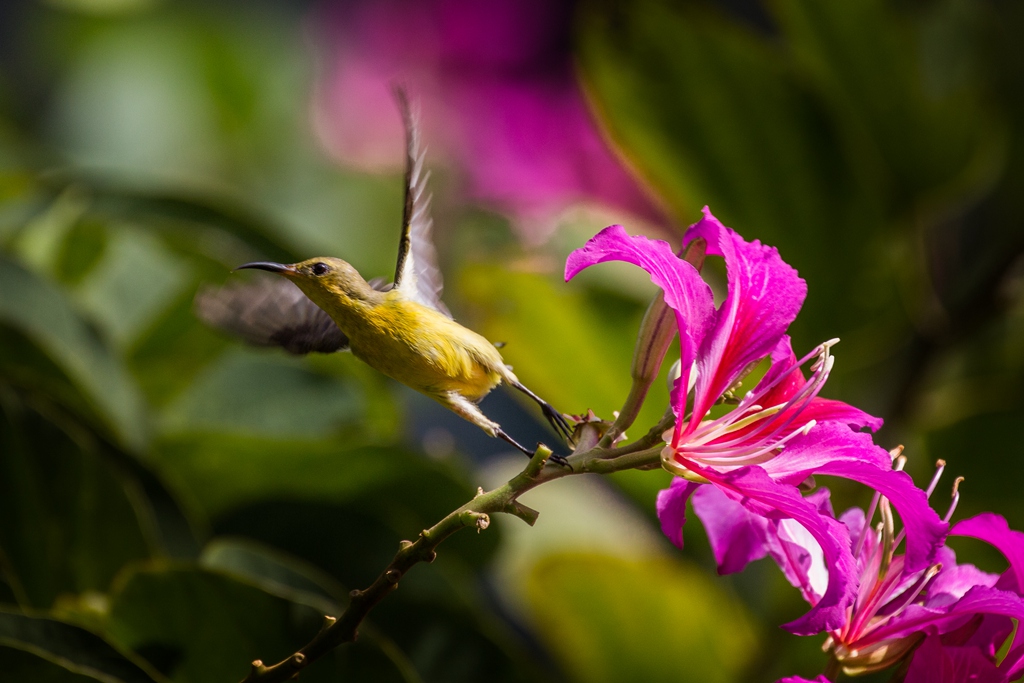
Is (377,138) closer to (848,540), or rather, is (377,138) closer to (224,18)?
(224,18)

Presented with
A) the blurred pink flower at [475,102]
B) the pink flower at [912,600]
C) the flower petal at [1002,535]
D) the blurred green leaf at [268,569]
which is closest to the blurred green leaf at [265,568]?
the blurred green leaf at [268,569]

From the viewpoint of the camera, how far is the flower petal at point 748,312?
1.39 feet

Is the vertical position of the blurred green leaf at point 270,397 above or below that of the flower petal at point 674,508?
above

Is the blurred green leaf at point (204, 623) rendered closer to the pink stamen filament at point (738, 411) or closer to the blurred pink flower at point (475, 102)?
the pink stamen filament at point (738, 411)

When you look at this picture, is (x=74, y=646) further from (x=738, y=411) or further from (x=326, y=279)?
(x=738, y=411)

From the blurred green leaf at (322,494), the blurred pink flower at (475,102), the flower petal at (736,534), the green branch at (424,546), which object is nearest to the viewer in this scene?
the green branch at (424,546)

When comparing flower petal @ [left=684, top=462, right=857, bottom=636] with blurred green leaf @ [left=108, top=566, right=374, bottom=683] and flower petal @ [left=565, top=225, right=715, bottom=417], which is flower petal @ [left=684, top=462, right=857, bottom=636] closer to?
flower petal @ [left=565, top=225, right=715, bottom=417]

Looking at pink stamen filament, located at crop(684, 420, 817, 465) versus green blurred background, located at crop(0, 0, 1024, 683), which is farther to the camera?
green blurred background, located at crop(0, 0, 1024, 683)

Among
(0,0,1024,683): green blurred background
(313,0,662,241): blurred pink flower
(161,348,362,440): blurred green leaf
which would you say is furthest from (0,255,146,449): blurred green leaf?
(313,0,662,241): blurred pink flower

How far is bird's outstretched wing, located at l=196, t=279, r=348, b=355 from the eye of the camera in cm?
45

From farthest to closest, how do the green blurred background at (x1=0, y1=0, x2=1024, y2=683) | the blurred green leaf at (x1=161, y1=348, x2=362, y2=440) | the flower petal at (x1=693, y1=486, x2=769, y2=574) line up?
the blurred green leaf at (x1=161, y1=348, x2=362, y2=440)
the green blurred background at (x1=0, y1=0, x2=1024, y2=683)
the flower petal at (x1=693, y1=486, x2=769, y2=574)

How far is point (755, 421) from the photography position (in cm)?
45

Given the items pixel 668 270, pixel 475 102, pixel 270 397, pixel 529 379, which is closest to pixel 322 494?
pixel 270 397

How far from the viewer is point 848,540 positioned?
1.29 feet
